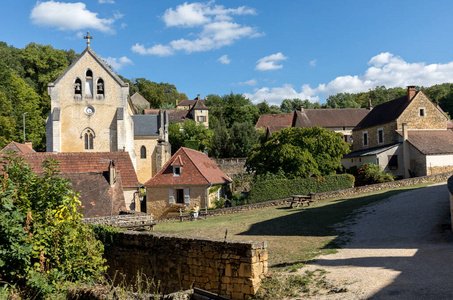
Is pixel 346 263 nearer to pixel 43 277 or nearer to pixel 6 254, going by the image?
pixel 43 277

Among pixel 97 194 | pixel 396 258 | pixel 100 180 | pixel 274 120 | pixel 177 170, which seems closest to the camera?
pixel 396 258

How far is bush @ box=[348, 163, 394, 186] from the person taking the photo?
109 ft

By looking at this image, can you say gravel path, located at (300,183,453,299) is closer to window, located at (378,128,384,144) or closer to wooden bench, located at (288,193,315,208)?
wooden bench, located at (288,193,315,208)

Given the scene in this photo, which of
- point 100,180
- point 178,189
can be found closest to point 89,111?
point 178,189

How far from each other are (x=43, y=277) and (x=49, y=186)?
2214mm

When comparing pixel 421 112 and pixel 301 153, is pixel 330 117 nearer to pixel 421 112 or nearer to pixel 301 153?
pixel 421 112

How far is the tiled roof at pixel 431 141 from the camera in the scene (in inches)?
1390

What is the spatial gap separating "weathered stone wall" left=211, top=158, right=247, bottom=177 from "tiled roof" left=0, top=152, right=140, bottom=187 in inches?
884

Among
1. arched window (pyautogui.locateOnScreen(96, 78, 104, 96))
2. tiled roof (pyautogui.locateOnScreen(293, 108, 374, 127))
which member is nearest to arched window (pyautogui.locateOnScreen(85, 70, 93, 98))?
arched window (pyautogui.locateOnScreen(96, 78, 104, 96))

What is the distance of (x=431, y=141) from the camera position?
36.8m

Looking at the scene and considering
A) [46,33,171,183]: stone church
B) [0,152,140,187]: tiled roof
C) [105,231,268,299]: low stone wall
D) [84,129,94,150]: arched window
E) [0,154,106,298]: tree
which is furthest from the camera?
[84,129,94,150]: arched window

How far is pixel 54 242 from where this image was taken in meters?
9.43

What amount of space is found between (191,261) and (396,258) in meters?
5.31

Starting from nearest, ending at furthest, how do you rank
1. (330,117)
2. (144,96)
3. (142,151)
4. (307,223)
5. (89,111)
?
(307,223), (89,111), (142,151), (330,117), (144,96)
